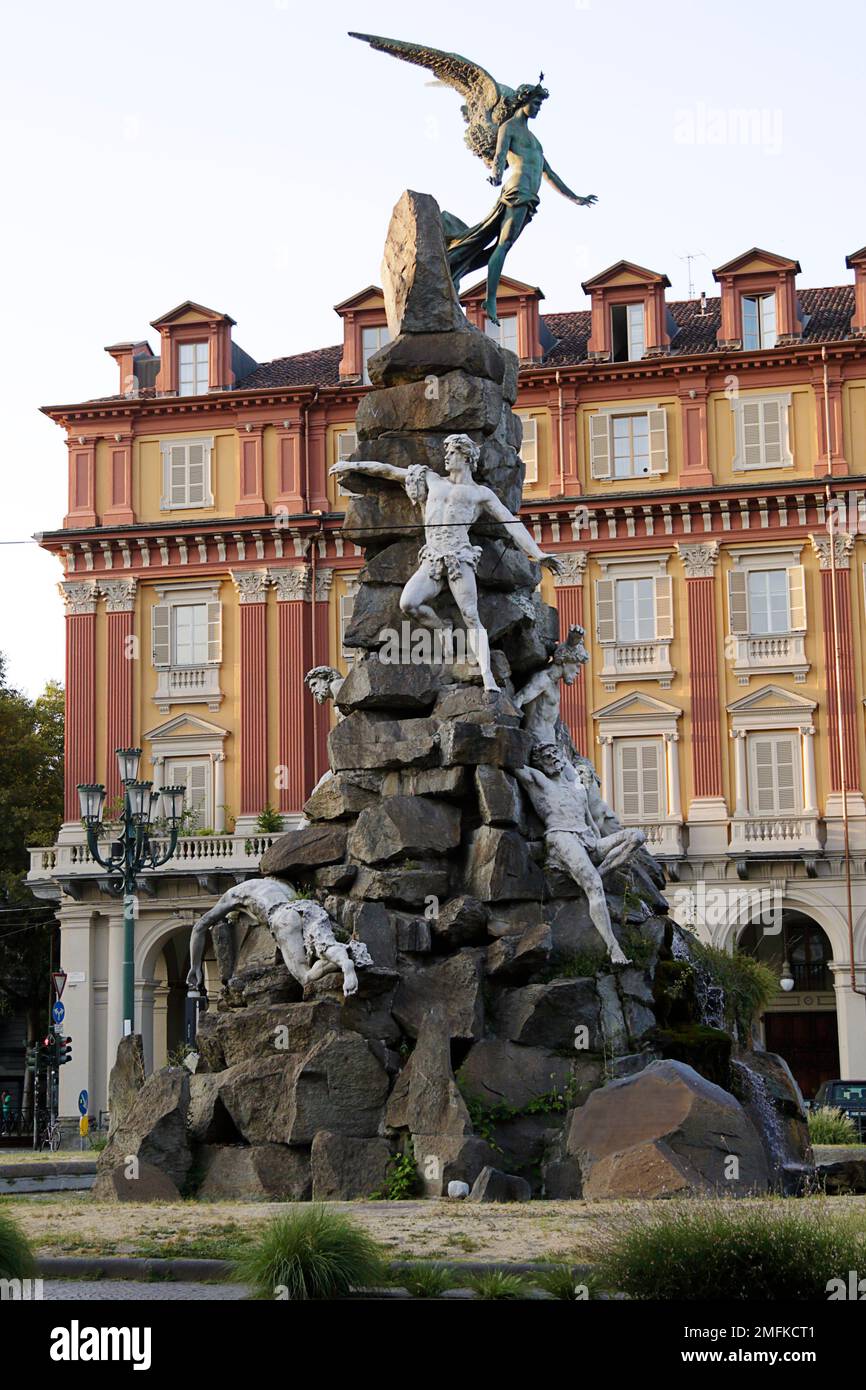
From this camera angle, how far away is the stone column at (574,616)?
5362cm

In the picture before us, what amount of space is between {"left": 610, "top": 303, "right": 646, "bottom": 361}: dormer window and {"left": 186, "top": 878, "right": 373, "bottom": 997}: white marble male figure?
36.8 metres

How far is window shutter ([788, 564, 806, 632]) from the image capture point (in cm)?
5325

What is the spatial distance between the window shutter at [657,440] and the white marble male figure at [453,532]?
3260cm

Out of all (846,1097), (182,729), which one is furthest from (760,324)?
(846,1097)

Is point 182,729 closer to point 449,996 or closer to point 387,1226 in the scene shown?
point 449,996

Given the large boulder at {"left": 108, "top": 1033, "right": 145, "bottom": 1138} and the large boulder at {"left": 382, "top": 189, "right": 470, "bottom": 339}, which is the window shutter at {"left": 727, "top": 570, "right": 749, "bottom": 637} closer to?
the large boulder at {"left": 382, "top": 189, "right": 470, "bottom": 339}

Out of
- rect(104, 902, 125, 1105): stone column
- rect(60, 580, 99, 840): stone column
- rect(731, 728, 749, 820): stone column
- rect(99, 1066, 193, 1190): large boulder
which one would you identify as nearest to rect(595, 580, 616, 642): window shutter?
rect(731, 728, 749, 820): stone column

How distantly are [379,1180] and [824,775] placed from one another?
35.0 metres

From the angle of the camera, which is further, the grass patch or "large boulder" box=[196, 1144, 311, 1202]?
"large boulder" box=[196, 1144, 311, 1202]

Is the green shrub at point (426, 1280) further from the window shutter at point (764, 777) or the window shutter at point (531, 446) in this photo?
the window shutter at point (531, 446)

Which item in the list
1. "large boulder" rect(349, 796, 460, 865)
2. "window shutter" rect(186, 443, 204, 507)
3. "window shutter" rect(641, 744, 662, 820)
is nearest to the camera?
"large boulder" rect(349, 796, 460, 865)

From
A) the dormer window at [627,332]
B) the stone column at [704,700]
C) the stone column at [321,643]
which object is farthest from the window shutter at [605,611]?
the stone column at [321,643]
